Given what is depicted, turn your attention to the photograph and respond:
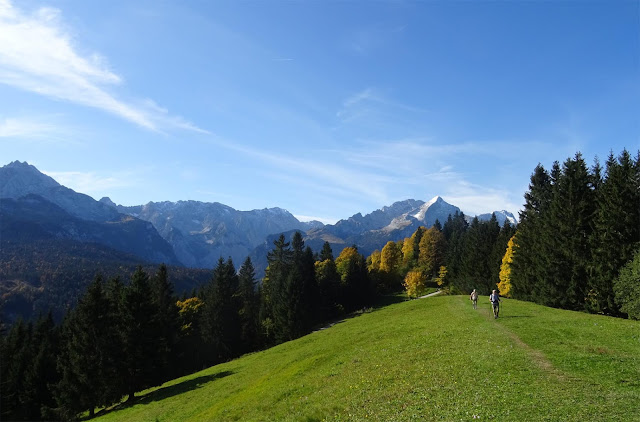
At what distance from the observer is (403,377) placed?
878 inches

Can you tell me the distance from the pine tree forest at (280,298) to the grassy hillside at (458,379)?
39.0 ft

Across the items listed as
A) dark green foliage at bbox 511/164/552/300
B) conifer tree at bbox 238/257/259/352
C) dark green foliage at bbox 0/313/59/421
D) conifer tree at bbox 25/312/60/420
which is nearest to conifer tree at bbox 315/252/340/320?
conifer tree at bbox 238/257/259/352

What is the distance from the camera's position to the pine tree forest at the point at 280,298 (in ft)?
151

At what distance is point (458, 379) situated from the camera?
2012 cm

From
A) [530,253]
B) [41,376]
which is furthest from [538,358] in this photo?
[41,376]

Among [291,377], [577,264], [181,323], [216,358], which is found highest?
[577,264]

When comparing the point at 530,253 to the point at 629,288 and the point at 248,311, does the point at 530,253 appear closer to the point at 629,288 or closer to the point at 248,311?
the point at 629,288

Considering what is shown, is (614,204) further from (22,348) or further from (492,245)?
(22,348)

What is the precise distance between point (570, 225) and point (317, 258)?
321ft

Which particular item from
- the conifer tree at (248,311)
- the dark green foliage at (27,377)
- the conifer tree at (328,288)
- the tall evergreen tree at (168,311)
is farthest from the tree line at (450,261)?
the dark green foliage at (27,377)

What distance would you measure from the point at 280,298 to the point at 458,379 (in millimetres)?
70120

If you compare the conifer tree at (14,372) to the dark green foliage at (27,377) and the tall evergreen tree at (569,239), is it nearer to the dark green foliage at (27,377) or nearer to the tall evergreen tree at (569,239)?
the dark green foliage at (27,377)

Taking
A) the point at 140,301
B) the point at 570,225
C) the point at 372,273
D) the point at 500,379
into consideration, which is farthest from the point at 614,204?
the point at 372,273

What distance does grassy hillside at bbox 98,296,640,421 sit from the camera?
1605 centimetres
